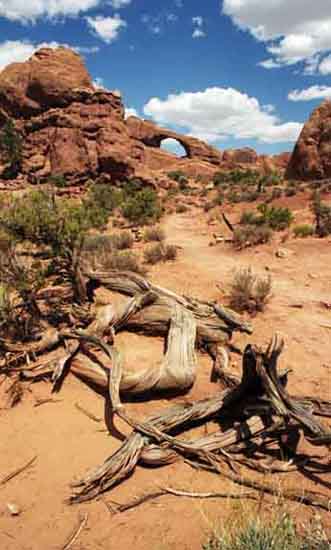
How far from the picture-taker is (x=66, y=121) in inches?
1029

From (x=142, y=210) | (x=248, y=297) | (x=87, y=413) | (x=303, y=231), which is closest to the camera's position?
(x=87, y=413)

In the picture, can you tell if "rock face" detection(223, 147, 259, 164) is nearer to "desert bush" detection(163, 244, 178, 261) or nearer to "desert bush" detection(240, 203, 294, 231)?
"desert bush" detection(240, 203, 294, 231)

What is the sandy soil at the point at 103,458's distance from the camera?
7.80 ft

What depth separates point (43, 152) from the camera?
2733 centimetres

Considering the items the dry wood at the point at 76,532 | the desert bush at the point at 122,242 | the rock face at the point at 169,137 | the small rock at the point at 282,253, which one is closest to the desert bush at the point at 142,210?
the desert bush at the point at 122,242

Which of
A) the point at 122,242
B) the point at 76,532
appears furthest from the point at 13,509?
the point at 122,242

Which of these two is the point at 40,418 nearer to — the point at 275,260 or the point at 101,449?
the point at 101,449

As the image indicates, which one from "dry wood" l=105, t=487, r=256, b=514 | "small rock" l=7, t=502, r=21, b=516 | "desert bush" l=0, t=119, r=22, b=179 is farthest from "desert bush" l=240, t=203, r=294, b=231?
"desert bush" l=0, t=119, r=22, b=179

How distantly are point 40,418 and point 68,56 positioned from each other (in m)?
34.2

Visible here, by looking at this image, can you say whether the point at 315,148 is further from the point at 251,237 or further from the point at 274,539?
the point at 274,539

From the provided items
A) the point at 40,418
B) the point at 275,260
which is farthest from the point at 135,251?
the point at 40,418

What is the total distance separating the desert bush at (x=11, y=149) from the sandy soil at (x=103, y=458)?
2599 cm

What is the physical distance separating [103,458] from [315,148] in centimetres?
2645

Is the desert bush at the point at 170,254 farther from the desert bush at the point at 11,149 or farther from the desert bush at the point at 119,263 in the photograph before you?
the desert bush at the point at 11,149
